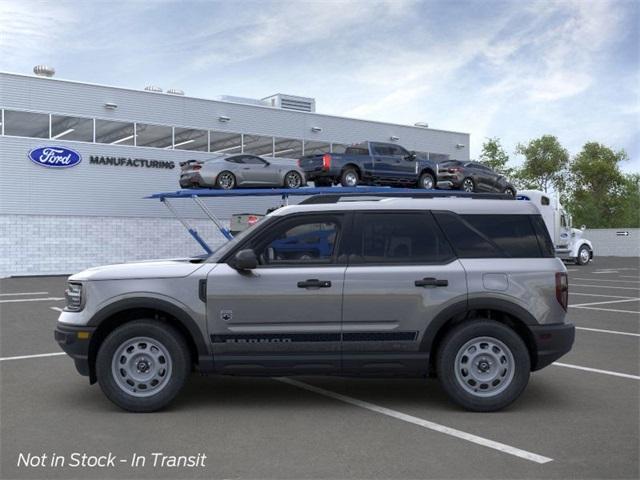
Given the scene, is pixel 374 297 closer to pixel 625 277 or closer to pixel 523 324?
pixel 523 324

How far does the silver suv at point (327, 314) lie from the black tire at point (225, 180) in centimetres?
1525

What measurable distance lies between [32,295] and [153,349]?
42.4ft

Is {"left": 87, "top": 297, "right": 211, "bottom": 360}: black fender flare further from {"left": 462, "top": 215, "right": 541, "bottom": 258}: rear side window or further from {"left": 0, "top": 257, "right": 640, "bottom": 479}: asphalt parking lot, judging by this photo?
{"left": 462, "top": 215, "right": 541, "bottom": 258}: rear side window

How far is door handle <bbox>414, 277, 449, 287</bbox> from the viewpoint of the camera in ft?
18.9

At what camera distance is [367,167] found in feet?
68.4

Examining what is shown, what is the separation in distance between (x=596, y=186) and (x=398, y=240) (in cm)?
6973

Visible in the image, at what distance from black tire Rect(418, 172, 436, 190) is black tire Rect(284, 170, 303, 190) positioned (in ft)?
13.1

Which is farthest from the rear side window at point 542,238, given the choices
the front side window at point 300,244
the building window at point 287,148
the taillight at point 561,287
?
the building window at point 287,148

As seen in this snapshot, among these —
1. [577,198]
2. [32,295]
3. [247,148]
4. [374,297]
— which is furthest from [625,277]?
[577,198]

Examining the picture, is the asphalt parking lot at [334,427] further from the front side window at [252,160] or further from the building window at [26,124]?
the building window at [26,124]

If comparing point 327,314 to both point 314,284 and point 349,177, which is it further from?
point 349,177

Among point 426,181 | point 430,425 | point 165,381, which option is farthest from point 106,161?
point 430,425

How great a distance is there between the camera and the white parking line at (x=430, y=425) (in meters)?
4.61

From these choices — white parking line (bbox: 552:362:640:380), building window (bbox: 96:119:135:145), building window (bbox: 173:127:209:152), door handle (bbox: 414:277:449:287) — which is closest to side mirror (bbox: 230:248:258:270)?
door handle (bbox: 414:277:449:287)
